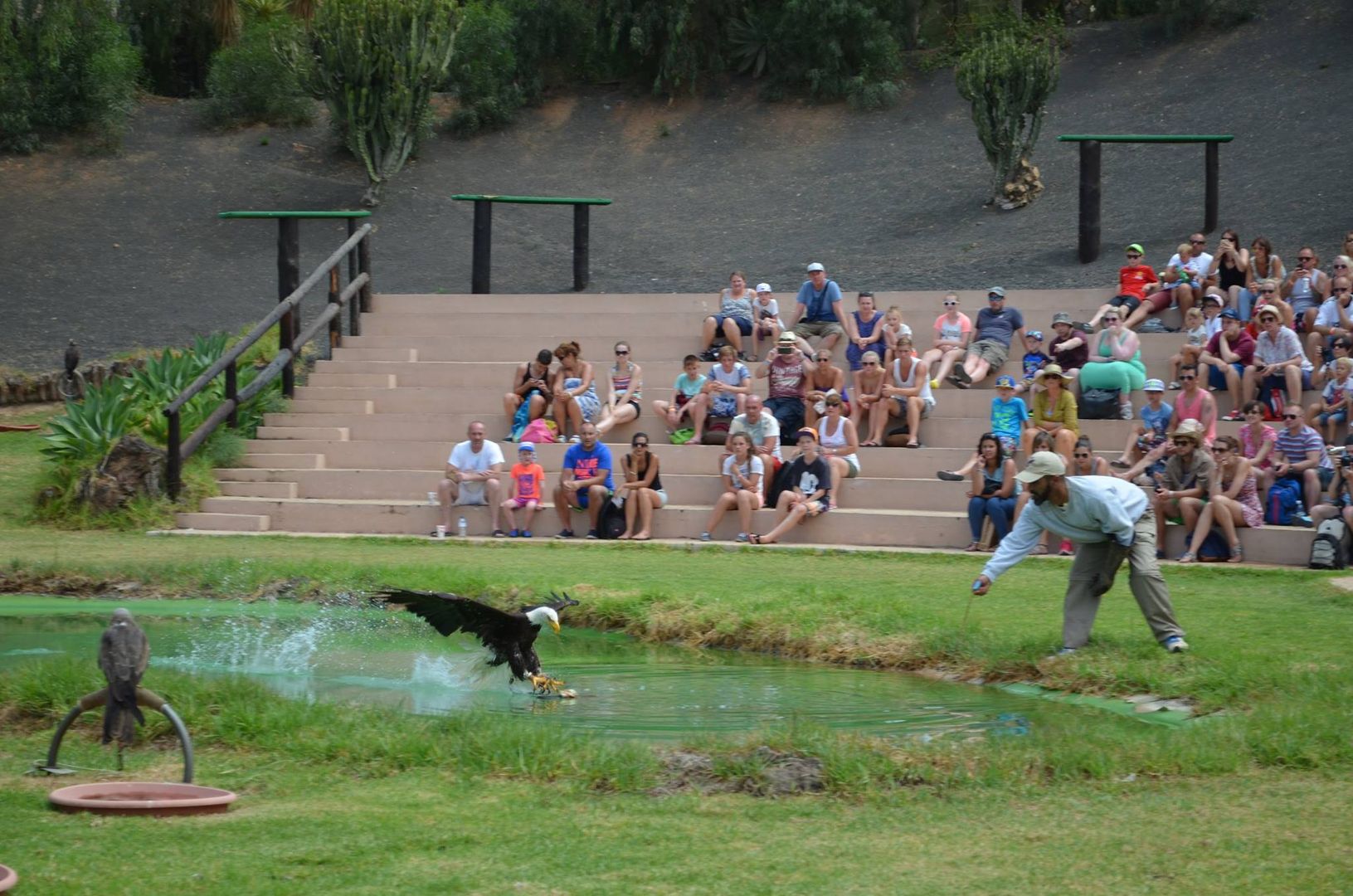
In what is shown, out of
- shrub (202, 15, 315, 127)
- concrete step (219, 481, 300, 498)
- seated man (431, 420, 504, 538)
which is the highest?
shrub (202, 15, 315, 127)

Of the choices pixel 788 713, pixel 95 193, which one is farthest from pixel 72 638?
pixel 95 193

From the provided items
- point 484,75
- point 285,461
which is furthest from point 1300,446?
point 484,75

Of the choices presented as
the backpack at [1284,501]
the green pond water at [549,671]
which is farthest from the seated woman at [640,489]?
the backpack at [1284,501]

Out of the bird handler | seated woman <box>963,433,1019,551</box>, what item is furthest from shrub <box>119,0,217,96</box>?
the bird handler

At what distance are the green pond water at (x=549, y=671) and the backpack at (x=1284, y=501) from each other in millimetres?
6386

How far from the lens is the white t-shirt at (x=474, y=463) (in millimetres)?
17484

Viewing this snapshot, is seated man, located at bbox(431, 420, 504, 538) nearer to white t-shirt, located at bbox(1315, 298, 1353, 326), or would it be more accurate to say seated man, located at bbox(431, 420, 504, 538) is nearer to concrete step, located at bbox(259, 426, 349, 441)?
concrete step, located at bbox(259, 426, 349, 441)

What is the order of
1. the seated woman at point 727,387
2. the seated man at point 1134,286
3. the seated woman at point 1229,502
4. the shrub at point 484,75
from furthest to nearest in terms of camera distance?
the shrub at point 484,75 < the seated man at point 1134,286 < the seated woman at point 727,387 < the seated woman at point 1229,502

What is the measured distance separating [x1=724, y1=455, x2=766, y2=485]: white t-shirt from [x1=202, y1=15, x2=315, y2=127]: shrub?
71.0ft

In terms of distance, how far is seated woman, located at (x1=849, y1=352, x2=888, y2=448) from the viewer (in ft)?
58.8

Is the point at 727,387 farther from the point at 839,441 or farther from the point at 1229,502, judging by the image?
the point at 1229,502

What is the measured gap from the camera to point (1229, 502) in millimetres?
14688

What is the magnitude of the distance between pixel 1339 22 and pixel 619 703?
29.0 m

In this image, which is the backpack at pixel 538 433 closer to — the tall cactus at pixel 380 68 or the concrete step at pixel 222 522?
the concrete step at pixel 222 522
